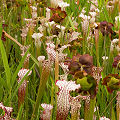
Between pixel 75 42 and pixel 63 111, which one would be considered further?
pixel 75 42

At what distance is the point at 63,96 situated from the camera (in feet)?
1.89

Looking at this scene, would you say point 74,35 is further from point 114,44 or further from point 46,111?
point 46,111

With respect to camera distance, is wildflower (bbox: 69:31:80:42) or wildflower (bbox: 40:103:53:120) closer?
wildflower (bbox: 40:103:53:120)

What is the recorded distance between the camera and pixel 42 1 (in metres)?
1.55

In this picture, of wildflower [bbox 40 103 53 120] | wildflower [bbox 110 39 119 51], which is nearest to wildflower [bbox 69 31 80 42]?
wildflower [bbox 110 39 119 51]

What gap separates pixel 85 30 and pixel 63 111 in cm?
64

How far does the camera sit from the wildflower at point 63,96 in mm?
556

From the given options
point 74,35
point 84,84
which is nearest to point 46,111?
point 84,84

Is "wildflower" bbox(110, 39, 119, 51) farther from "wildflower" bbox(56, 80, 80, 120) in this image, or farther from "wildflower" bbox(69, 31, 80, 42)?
"wildflower" bbox(56, 80, 80, 120)

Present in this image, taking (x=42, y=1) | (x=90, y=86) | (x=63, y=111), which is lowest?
(x=63, y=111)

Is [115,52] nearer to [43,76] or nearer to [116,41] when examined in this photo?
[116,41]

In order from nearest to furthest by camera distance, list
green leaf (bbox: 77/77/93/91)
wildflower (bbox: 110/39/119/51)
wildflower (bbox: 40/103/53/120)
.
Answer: green leaf (bbox: 77/77/93/91), wildflower (bbox: 40/103/53/120), wildflower (bbox: 110/39/119/51)

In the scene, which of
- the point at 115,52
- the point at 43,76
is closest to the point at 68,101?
the point at 43,76

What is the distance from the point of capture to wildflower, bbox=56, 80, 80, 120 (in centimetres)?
56
